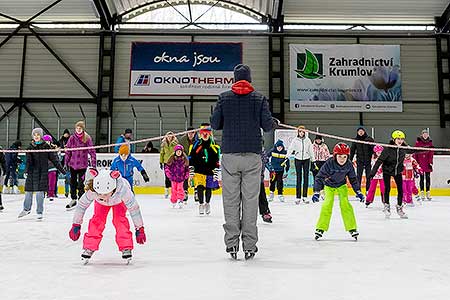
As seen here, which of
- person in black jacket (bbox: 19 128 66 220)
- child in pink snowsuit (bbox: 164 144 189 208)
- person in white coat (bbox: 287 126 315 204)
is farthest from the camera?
person in white coat (bbox: 287 126 315 204)

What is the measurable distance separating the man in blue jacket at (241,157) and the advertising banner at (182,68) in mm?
11806

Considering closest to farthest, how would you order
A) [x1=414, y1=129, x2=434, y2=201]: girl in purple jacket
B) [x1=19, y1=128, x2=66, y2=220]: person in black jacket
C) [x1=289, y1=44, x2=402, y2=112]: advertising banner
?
1. [x1=19, y1=128, x2=66, y2=220]: person in black jacket
2. [x1=414, y1=129, x2=434, y2=201]: girl in purple jacket
3. [x1=289, y1=44, x2=402, y2=112]: advertising banner

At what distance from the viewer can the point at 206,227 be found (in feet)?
16.0

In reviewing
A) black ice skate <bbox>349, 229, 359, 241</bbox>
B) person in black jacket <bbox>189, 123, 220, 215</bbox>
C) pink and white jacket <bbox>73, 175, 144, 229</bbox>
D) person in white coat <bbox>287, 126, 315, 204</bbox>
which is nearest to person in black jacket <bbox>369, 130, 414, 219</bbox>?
black ice skate <bbox>349, 229, 359, 241</bbox>

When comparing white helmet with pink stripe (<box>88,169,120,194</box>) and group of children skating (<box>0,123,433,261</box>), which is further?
group of children skating (<box>0,123,433,261</box>)

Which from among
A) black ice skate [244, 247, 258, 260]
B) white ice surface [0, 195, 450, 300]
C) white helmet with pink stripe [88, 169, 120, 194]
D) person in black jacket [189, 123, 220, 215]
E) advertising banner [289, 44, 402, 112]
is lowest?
white ice surface [0, 195, 450, 300]

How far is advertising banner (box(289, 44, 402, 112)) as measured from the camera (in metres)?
14.9

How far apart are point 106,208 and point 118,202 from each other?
117mm

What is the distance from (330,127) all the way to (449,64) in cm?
515

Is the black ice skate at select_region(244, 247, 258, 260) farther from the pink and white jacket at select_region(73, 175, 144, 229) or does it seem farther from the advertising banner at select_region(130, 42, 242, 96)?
the advertising banner at select_region(130, 42, 242, 96)

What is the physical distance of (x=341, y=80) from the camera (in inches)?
587

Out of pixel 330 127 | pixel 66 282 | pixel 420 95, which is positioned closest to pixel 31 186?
pixel 66 282

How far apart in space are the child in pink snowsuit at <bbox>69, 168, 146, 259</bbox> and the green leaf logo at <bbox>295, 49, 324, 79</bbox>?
12.9 m

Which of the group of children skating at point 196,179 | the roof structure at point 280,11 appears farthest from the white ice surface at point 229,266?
the roof structure at point 280,11
